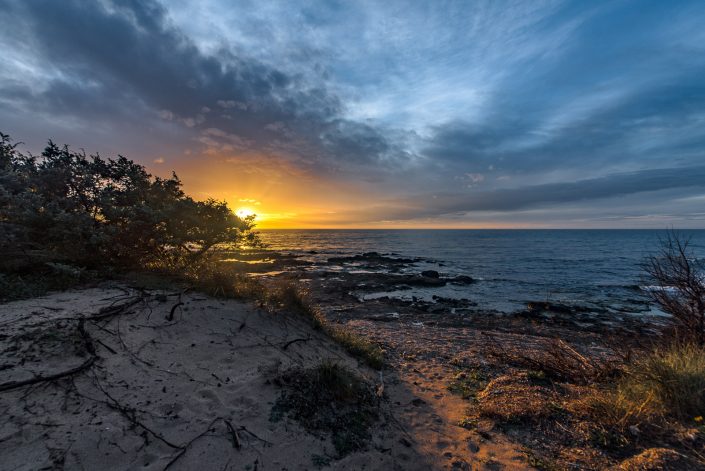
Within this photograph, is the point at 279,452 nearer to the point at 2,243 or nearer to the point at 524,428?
the point at 524,428

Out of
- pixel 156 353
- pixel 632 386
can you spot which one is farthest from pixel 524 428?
pixel 156 353

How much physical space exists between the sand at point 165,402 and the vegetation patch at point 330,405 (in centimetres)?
17

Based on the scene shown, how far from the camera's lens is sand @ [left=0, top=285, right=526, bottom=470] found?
131 inches

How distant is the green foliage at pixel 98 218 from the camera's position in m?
7.82

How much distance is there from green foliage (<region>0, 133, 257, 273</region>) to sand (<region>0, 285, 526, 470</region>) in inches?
85.7

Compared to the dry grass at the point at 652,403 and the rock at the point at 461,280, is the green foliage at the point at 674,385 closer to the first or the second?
the dry grass at the point at 652,403

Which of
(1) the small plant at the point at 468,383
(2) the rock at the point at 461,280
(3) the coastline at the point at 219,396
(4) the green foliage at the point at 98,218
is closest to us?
(3) the coastline at the point at 219,396

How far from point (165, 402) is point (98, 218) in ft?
24.6

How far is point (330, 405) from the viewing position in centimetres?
495

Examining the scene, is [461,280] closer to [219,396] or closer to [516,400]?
[516,400]

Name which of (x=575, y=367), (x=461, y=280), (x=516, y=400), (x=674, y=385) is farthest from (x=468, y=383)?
(x=461, y=280)

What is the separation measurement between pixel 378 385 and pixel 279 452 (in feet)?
10.5

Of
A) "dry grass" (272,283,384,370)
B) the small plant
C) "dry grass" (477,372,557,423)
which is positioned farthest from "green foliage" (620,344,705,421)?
"dry grass" (272,283,384,370)

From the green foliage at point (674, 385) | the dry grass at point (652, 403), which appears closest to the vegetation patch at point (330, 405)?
the dry grass at point (652, 403)
